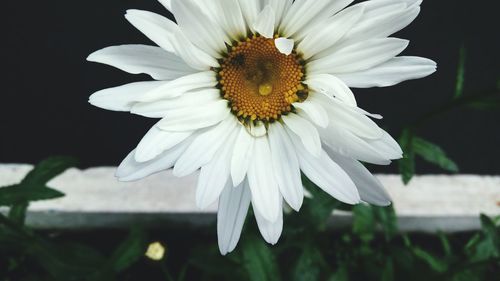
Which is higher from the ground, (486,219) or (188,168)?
(188,168)

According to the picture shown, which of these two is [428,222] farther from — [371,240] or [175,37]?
[175,37]

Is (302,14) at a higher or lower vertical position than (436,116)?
higher

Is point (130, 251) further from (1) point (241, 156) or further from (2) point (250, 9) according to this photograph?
(2) point (250, 9)

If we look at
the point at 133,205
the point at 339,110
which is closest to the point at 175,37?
the point at 339,110

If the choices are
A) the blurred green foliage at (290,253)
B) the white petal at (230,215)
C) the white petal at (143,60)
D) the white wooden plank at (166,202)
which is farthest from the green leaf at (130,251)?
the white petal at (143,60)

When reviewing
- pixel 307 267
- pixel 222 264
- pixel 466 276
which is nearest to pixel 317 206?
pixel 307 267

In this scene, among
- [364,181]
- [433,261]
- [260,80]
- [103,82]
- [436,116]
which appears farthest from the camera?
[103,82]

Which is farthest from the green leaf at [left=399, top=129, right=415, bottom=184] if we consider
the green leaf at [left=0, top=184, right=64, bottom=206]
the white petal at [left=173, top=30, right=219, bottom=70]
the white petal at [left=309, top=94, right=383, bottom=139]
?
the green leaf at [left=0, top=184, right=64, bottom=206]
